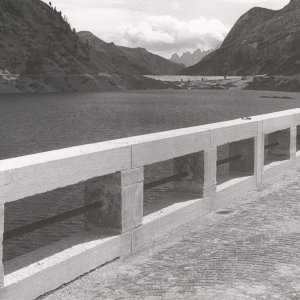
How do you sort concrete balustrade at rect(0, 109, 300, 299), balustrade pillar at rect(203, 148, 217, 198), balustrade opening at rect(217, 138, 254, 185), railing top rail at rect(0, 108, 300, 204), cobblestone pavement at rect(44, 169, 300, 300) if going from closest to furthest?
1. railing top rail at rect(0, 108, 300, 204)
2. concrete balustrade at rect(0, 109, 300, 299)
3. cobblestone pavement at rect(44, 169, 300, 300)
4. balustrade pillar at rect(203, 148, 217, 198)
5. balustrade opening at rect(217, 138, 254, 185)

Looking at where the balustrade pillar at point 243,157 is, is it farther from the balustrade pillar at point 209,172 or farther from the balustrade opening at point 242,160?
the balustrade pillar at point 209,172

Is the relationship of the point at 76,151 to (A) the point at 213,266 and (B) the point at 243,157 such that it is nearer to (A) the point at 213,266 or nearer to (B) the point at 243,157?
(A) the point at 213,266

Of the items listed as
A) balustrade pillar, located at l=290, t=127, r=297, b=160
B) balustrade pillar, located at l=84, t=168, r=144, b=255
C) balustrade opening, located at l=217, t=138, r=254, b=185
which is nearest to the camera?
balustrade pillar, located at l=84, t=168, r=144, b=255

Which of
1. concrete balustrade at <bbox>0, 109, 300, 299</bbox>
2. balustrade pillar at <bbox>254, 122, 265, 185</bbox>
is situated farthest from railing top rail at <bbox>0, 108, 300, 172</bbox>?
balustrade pillar at <bbox>254, 122, 265, 185</bbox>

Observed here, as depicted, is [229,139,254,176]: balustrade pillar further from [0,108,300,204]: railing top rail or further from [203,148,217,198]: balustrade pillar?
[203,148,217,198]: balustrade pillar

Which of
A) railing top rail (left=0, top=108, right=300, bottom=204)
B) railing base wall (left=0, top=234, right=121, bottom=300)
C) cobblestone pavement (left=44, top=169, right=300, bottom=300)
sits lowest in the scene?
cobblestone pavement (left=44, top=169, right=300, bottom=300)

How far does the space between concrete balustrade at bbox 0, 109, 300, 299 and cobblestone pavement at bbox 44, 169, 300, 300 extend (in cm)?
21

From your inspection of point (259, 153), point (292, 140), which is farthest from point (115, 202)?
point (292, 140)

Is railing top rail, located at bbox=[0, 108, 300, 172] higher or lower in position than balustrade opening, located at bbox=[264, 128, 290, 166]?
higher

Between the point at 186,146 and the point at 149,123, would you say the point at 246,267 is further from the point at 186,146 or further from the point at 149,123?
the point at 149,123

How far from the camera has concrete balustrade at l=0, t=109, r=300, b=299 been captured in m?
5.91

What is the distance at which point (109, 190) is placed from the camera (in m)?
7.33

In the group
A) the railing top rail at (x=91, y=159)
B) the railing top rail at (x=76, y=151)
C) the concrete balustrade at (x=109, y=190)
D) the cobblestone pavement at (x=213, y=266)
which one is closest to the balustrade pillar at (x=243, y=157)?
→ the concrete balustrade at (x=109, y=190)

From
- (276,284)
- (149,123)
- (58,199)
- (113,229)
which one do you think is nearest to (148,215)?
(113,229)
